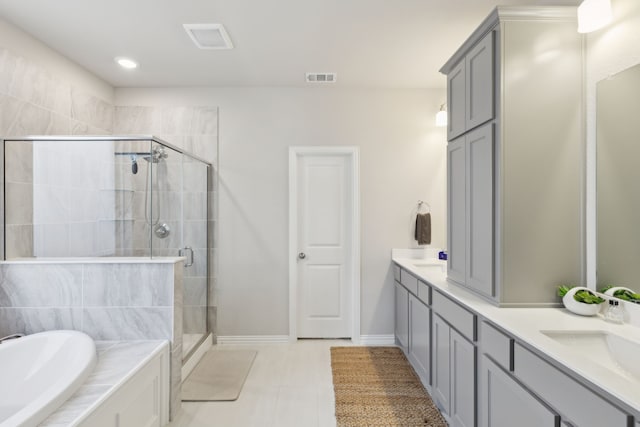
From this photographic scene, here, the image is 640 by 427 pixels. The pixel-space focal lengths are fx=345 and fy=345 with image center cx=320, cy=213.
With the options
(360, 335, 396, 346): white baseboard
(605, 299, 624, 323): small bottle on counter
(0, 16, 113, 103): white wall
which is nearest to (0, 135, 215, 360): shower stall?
(0, 16, 113, 103): white wall

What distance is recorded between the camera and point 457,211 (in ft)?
7.57

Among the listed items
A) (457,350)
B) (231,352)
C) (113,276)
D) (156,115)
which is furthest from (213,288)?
(457,350)

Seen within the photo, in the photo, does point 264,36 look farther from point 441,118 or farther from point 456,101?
point 441,118

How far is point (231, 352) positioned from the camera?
333 cm

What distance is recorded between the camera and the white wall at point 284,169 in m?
3.51

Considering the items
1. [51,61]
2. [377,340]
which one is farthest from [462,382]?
[51,61]

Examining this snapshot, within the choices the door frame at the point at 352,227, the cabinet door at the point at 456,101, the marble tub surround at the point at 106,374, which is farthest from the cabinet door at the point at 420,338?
the marble tub surround at the point at 106,374

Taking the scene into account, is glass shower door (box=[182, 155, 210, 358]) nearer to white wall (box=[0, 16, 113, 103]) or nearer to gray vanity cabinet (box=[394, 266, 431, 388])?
white wall (box=[0, 16, 113, 103])

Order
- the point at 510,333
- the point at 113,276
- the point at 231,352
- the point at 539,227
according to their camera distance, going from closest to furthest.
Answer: the point at 510,333, the point at 539,227, the point at 113,276, the point at 231,352

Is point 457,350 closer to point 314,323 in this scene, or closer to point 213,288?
point 314,323

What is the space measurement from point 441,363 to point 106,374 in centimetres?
196

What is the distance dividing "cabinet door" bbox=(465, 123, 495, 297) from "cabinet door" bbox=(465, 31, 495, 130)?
0.26ft

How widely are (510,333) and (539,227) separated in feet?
2.10

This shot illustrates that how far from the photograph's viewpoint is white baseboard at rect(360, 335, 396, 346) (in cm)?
350
